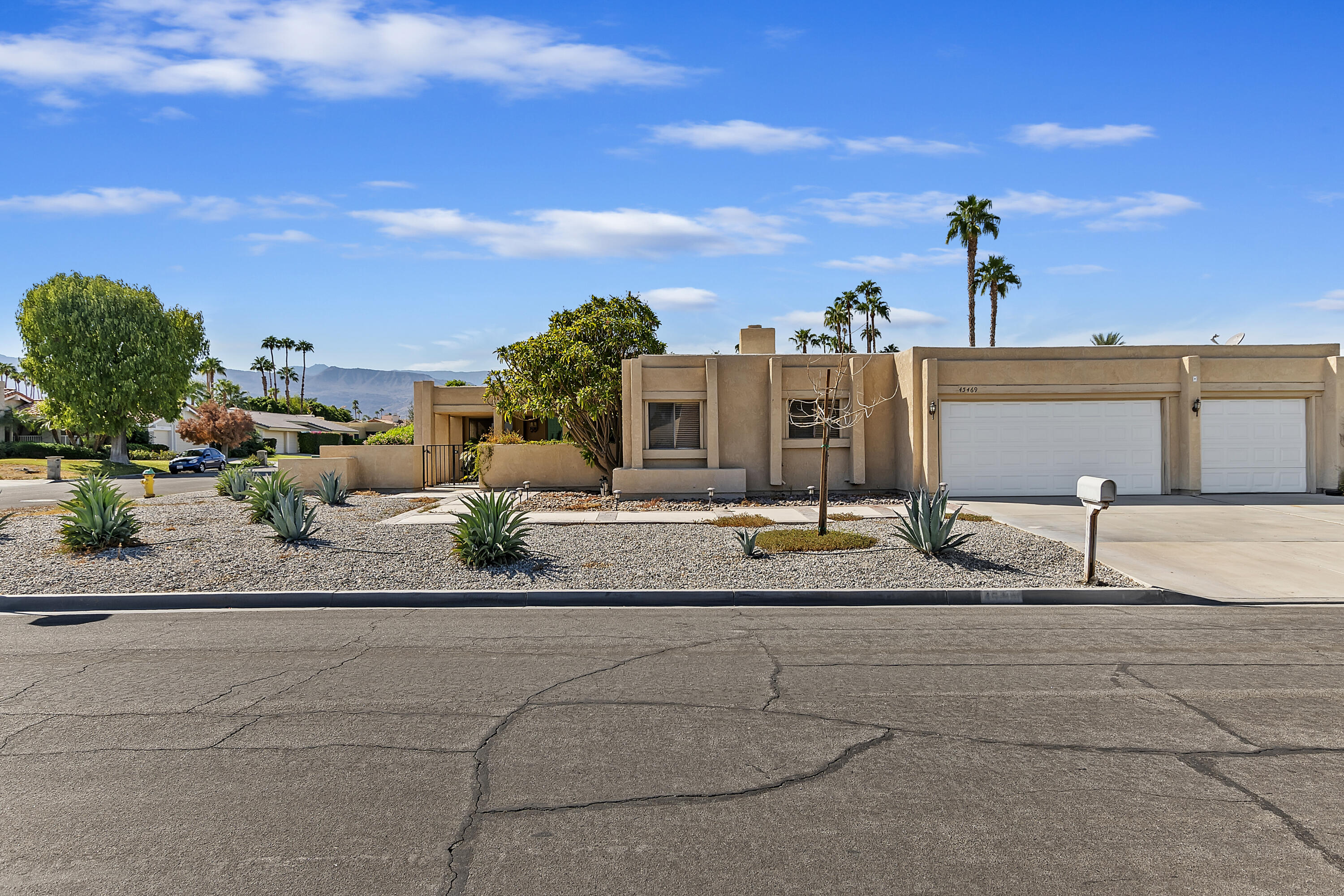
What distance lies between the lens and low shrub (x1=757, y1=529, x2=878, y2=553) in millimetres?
12203

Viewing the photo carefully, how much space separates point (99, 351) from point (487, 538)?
1668 inches

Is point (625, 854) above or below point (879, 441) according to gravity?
below

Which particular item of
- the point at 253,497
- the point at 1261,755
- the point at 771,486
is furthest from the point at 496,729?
the point at 771,486

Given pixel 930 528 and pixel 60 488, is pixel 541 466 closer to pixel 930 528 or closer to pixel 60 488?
pixel 930 528

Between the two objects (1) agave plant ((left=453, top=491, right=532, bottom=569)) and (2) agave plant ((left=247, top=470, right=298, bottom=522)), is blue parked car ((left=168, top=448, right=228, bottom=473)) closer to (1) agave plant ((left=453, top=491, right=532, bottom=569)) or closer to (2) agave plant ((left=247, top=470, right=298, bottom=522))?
(2) agave plant ((left=247, top=470, right=298, bottom=522))

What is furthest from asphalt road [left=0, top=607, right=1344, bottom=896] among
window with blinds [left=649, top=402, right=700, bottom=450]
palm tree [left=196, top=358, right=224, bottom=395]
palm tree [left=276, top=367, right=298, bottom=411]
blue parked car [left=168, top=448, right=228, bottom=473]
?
palm tree [left=276, top=367, right=298, bottom=411]

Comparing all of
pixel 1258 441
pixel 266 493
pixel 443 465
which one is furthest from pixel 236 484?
pixel 1258 441

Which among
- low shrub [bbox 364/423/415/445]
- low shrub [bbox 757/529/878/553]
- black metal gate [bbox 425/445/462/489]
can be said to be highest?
low shrub [bbox 364/423/415/445]

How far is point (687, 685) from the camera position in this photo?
6.27 meters

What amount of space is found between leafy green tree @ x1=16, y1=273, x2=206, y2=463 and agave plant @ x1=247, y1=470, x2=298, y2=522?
35.6m

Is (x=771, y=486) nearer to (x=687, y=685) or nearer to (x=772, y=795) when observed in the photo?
(x=687, y=685)

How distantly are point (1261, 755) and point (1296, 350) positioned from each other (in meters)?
18.3

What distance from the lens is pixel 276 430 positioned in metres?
69.9

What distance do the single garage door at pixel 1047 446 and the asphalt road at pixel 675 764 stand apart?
11188mm
